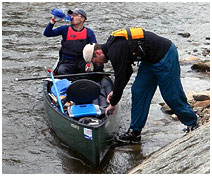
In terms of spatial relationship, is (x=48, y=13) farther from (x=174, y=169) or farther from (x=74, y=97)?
(x=174, y=169)

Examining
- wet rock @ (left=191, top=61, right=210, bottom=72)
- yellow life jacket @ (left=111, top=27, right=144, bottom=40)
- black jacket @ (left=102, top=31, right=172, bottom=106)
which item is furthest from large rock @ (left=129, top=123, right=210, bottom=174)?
wet rock @ (left=191, top=61, right=210, bottom=72)

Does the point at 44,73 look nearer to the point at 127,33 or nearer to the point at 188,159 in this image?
the point at 127,33

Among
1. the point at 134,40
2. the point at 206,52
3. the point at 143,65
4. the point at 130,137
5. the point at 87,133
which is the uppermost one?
the point at 134,40

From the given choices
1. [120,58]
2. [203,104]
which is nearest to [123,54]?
[120,58]

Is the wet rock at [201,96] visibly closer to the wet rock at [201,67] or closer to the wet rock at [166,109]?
the wet rock at [166,109]

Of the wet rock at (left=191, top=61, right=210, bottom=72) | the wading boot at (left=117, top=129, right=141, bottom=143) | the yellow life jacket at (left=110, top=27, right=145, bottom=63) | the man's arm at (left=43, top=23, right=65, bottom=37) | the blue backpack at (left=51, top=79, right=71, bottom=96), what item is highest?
the yellow life jacket at (left=110, top=27, right=145, bottom=63)

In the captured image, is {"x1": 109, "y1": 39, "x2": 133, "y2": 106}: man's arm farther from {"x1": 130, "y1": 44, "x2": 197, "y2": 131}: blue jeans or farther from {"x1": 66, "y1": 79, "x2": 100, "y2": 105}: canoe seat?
{"x1": 66, "y1": 79, "x2": 100, "y2": 105}: canoe seat

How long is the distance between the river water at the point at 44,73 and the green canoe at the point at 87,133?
0.62ft

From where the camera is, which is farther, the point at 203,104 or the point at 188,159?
the point at 203,104

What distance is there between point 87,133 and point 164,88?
1.21 meters

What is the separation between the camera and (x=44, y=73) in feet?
31.5

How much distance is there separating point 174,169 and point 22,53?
814 cm

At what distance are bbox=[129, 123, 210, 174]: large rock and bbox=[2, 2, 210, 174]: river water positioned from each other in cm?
129

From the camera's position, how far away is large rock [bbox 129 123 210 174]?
11.6 feet
